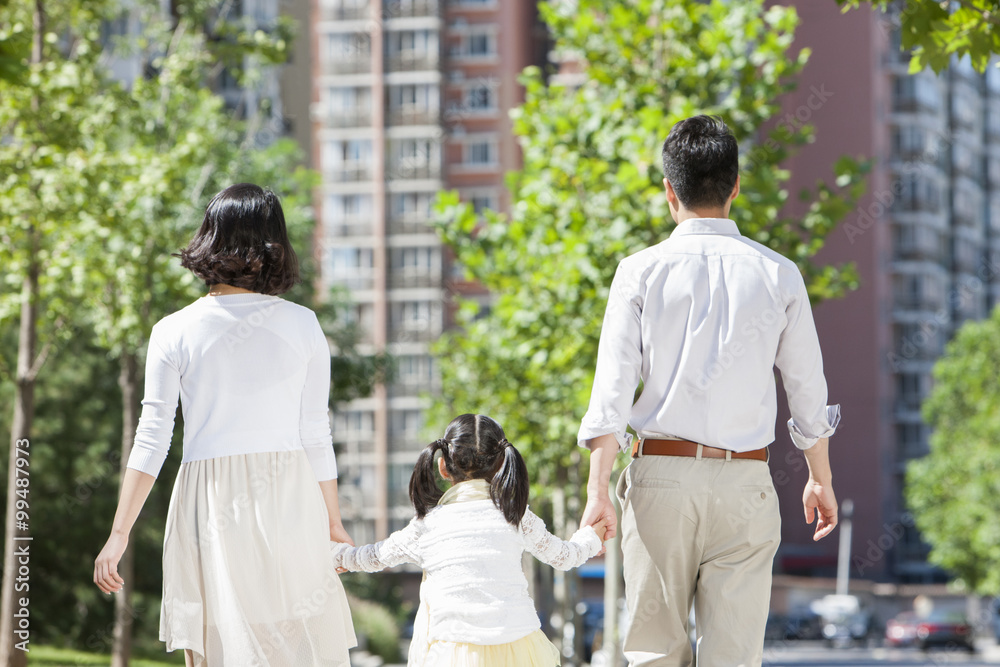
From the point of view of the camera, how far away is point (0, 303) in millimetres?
13359

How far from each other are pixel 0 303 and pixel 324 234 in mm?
51751

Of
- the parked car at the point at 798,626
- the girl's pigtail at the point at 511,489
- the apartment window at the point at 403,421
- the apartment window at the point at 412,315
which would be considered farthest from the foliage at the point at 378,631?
the apartment window at the point at 412,315

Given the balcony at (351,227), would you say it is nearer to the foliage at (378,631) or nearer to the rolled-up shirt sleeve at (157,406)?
the foliage at (378,631)

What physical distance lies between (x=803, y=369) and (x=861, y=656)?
139ft

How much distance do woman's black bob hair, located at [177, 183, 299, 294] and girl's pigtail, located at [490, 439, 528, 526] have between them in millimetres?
1062

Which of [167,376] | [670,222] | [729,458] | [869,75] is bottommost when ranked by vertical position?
[729,458]

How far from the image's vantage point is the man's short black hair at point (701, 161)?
4.05m

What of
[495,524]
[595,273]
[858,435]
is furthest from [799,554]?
[495,524]

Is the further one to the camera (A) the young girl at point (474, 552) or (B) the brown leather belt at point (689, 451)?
(A) the young girl at point (474, 552)

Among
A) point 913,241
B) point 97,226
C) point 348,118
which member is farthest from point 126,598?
point 913,241

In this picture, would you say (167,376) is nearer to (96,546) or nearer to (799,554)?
(96,546)

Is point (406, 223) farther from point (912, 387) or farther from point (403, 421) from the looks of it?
point (912, 387)

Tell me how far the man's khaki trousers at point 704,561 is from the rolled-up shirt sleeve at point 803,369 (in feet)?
0.89

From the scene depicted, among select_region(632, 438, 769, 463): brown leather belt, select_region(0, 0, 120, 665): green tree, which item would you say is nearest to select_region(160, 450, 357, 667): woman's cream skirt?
select_region(632, 438, 769, 463): brown leather belt
